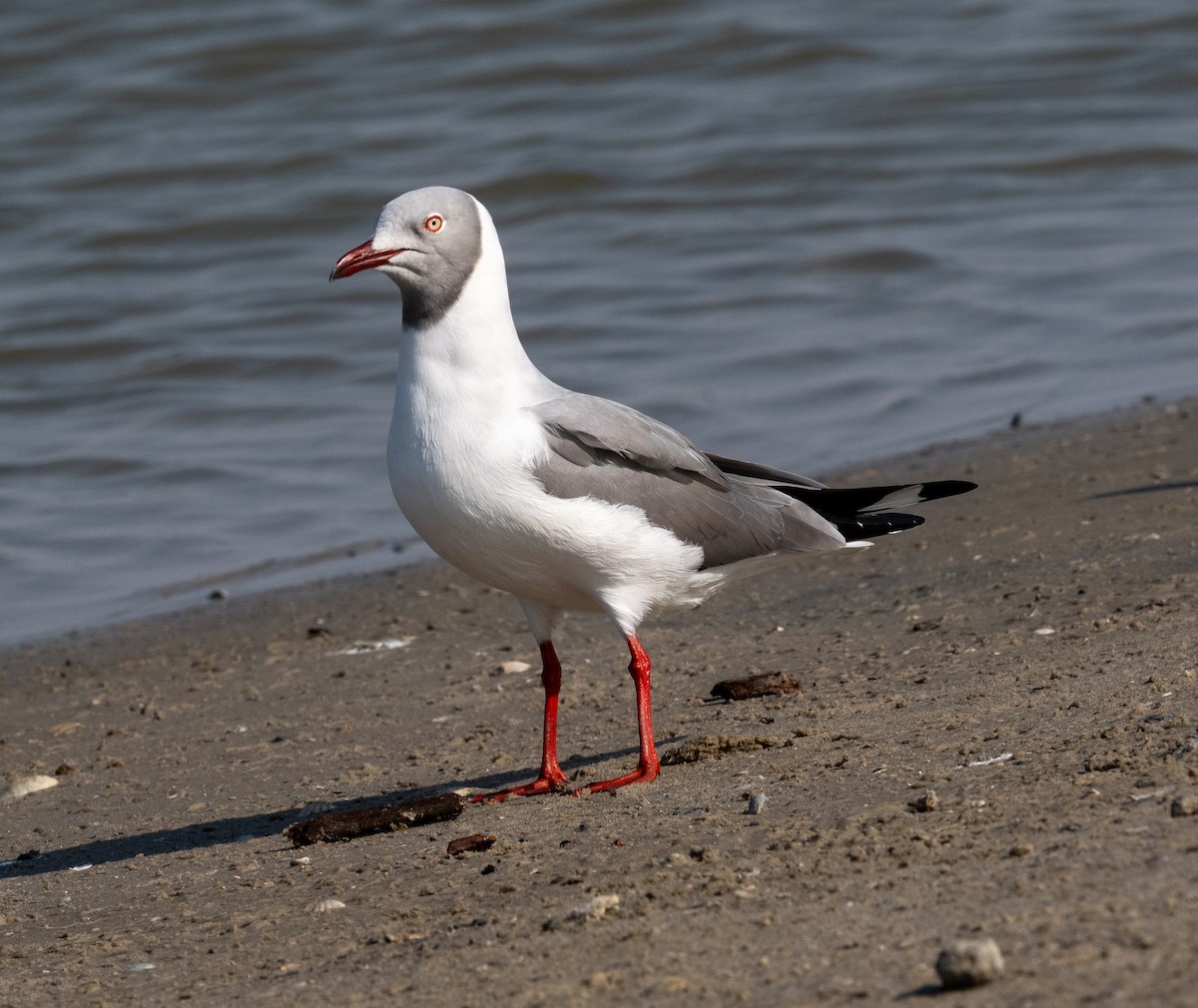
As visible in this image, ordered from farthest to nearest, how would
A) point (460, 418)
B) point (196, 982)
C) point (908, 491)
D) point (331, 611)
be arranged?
point (331, 611) < point (908, 491) < point (460, 418) < point (196, 982)

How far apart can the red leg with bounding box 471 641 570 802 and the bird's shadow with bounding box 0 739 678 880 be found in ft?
0.31

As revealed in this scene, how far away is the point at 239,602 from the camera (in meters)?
8.67

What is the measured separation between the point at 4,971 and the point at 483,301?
237 cm

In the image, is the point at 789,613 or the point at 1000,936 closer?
the point at 1000,936

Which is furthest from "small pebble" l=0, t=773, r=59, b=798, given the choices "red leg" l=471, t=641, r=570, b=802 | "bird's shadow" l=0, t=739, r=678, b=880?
"red leg" l=471, t=641, r=570, b=802

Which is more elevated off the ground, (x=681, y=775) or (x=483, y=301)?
(x=483, y=301)

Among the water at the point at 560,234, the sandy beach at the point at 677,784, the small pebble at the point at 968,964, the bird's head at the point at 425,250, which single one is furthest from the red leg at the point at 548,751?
the water at the point at 560,234

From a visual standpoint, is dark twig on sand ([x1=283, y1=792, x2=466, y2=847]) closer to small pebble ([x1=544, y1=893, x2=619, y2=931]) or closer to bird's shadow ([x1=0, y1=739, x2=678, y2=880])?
bird's shadow ([x1=0, y1=739, x2=678, y2=880])

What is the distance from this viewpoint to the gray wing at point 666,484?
5.24 meters

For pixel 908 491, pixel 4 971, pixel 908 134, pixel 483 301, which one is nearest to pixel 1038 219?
pixel 908 134

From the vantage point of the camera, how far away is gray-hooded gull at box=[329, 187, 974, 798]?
5086 millimetres

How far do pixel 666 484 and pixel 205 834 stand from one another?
182cm

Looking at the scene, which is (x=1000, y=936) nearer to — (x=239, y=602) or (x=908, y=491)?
(x=908, y=491)

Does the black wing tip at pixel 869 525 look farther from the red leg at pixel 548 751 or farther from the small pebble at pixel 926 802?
the small pebble at pixel 926 802
